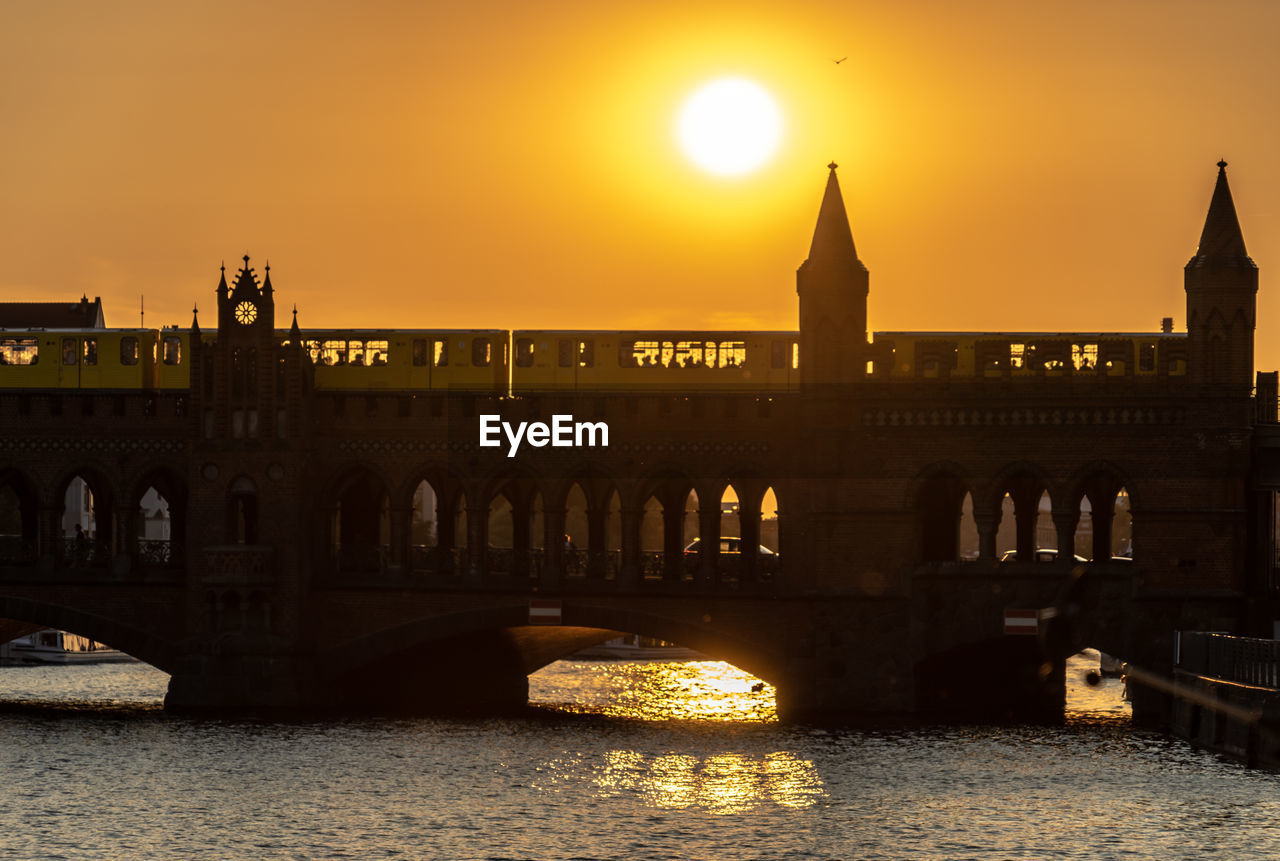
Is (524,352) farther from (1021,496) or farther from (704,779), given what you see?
(704,779)

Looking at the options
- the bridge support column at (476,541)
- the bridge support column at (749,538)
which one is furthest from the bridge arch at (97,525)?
the bridge support column at (749,538)

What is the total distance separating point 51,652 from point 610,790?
52.1m

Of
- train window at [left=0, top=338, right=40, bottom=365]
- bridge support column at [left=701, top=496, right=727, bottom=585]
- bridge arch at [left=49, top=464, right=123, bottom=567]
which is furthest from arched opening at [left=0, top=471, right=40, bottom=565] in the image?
bridge support column at [left=701, top=496, right=727, bottom=585]

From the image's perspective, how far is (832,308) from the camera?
71.6m

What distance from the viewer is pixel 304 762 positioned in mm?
62406

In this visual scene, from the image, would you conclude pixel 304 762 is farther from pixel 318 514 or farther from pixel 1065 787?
pixel 1065 787

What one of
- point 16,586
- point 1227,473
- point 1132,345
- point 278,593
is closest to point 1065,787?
point 1227,473

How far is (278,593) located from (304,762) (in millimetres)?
11142

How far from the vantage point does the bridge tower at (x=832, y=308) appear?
71.3 meters

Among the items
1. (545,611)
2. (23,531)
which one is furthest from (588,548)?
(23,531)

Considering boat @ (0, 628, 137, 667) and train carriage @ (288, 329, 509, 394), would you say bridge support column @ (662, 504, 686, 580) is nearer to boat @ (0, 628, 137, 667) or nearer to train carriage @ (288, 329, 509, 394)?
train carriage @ (288, 329, 509, 394)

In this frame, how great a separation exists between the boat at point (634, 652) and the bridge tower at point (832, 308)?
131 feet

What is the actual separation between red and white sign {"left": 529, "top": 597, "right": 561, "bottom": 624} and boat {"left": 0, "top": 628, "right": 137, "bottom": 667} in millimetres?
36335

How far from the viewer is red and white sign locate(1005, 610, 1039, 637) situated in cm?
6919
